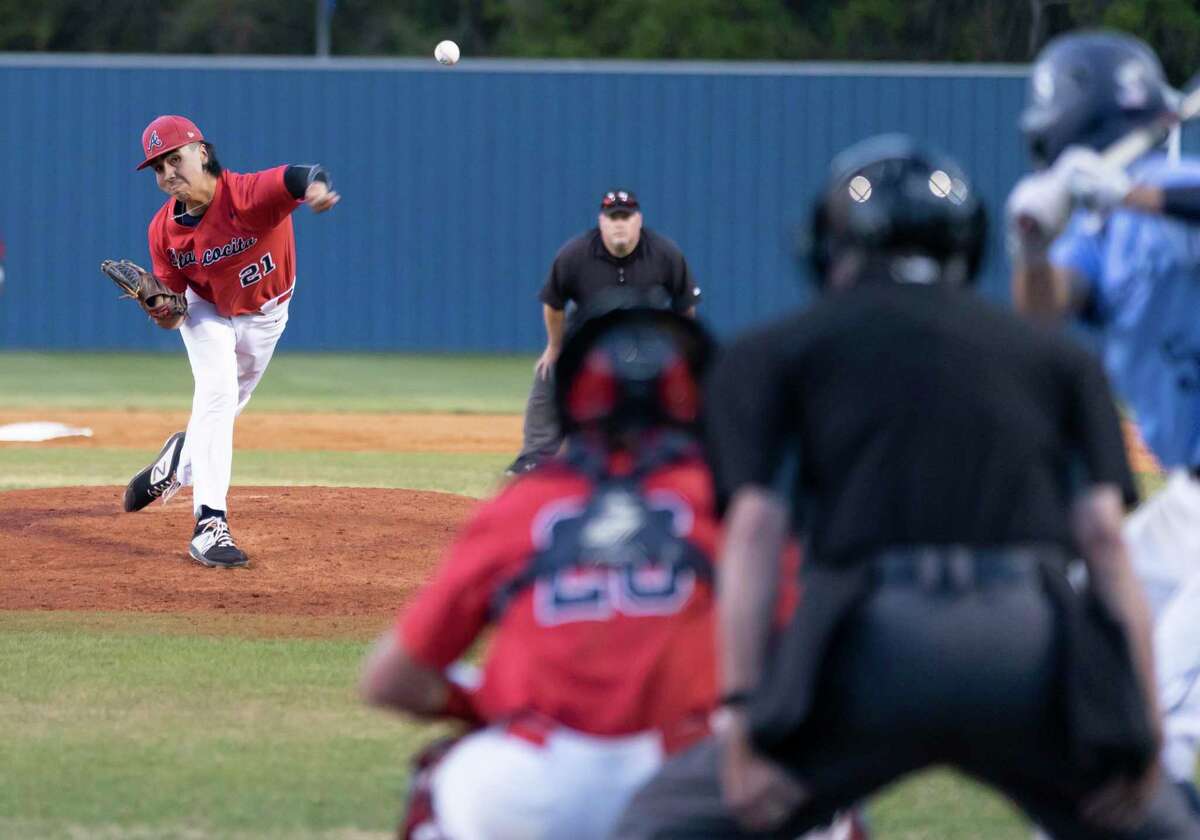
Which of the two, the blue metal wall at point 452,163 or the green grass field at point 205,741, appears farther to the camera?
the blue metal wall at point 452,163

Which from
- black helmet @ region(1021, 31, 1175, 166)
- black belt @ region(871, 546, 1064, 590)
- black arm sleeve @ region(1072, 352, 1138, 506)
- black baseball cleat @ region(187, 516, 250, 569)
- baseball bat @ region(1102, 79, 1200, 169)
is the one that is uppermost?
black helmet @ region(1021, 31, 1175, 166)

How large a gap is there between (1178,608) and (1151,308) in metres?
0.72

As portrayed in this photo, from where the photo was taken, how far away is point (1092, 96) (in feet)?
14.6

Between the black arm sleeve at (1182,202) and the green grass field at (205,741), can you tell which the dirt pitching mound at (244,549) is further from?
the black arm sleeve at (1182,202)

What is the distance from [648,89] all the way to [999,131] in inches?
180

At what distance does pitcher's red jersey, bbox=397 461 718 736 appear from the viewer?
10.0 feet

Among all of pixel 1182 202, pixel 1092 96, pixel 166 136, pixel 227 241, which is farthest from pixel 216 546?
pixel 1182 202

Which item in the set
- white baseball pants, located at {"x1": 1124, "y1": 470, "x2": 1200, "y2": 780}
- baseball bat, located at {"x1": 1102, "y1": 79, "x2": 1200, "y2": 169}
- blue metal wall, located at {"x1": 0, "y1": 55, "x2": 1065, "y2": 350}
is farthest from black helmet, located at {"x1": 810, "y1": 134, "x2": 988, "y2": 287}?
blue metal wall, located at {"x1": 0, "y1": 55, "x2": 1065, "y2": 350}

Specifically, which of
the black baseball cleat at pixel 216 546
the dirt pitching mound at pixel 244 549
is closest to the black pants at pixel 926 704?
the dirt pitching mound at pixel 244 549

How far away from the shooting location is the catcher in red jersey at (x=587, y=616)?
10.0 ft

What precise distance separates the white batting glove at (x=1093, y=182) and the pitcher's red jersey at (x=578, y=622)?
1.26 m

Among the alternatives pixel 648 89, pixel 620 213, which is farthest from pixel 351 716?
pixel 648 89

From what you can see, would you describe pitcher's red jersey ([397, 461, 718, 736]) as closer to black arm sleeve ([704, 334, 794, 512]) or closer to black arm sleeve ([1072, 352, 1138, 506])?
black arm sleeve ([704, 334, 794, 512])

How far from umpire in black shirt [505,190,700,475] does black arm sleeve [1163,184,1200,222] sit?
22.6ft
